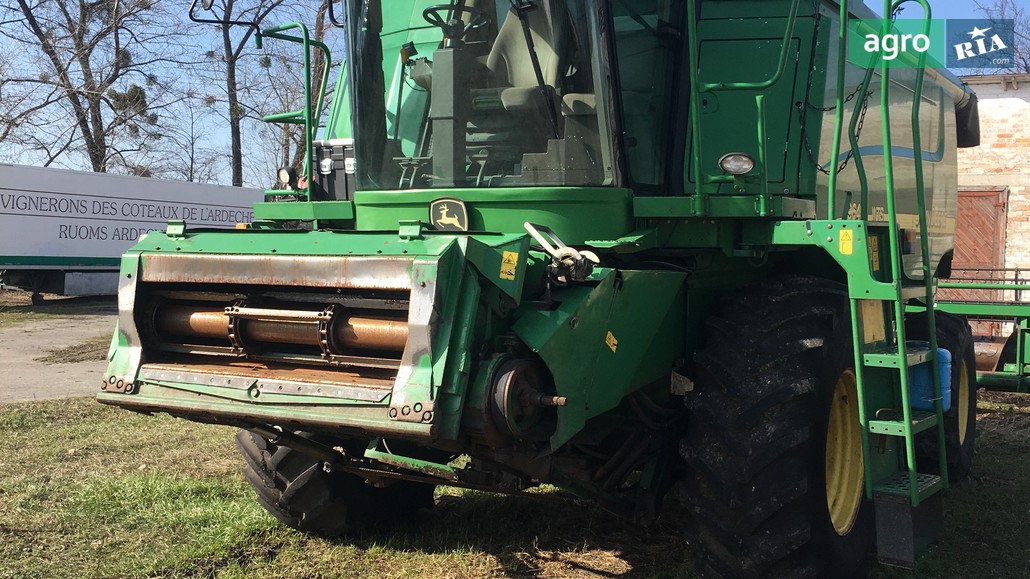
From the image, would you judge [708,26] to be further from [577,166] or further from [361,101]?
[361,101]

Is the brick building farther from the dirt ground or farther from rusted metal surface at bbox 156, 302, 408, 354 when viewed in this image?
rusted metal surface at bbox 156, 302, 408, 354

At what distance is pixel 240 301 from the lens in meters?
3.82

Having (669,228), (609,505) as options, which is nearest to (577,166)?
(669,228)

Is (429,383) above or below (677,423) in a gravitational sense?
above

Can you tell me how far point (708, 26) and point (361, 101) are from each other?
1698 mm

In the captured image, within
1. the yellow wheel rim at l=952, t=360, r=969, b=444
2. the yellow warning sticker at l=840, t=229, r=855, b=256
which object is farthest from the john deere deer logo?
the yellow wheel rim at l=952, t=360, r=969, b=444

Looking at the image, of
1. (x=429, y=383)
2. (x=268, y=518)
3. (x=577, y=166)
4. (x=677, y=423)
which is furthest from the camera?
(x=268, y=518)

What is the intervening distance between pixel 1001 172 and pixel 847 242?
13.5 metres

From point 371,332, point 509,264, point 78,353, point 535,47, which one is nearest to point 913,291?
point 535,47

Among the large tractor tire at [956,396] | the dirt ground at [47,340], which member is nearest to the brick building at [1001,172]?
the large tractor tire at [956,396]

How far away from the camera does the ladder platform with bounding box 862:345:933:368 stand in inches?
161

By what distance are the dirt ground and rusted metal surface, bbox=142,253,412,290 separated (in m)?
5.86

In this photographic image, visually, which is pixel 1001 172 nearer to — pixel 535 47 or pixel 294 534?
pixel 535 47

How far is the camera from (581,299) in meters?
3.50
